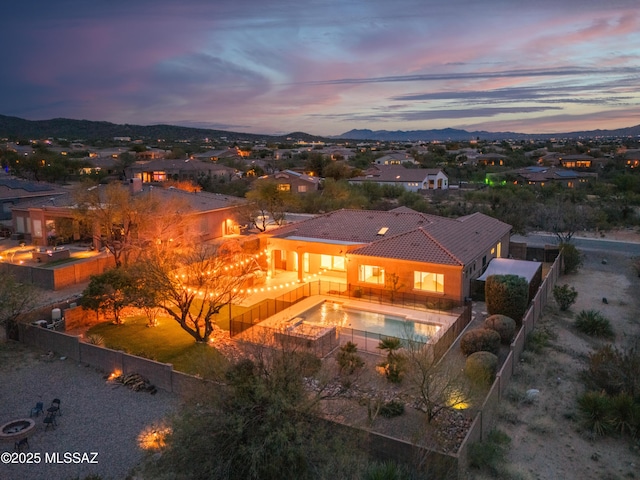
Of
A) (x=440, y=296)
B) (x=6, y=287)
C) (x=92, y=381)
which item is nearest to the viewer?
(x=92, y=381)

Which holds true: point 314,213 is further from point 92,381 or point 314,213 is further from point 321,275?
point 92,381

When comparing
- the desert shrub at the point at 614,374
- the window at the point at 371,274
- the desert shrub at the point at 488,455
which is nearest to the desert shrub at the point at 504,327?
the desert shrub at the point at 614,374

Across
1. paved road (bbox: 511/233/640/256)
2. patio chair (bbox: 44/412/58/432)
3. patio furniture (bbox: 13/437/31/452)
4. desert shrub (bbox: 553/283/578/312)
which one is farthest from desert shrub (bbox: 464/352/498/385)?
paved road (bbox: 511/233/640/256)

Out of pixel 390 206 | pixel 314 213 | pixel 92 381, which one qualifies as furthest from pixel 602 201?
pixel 92 381

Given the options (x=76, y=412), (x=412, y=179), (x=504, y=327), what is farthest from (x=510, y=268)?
(x=412, y=179)

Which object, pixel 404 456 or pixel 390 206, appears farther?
pixel 390 206

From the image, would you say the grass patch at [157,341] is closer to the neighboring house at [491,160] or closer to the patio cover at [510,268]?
the patio cover at [510,268]

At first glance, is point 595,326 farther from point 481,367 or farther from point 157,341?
point 157,341
